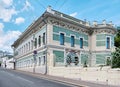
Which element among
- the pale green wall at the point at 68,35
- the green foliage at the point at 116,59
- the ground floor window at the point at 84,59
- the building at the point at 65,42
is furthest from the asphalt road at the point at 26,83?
the ground floor window at the point at 84,59

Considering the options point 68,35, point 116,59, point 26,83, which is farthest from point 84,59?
point 26,83

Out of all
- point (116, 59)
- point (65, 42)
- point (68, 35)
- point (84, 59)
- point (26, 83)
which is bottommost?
point (26, 83)

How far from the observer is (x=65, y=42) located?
1372 inches

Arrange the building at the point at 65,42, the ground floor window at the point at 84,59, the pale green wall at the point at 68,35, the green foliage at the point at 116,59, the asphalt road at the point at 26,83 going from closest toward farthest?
the asphalt road at the point at 26,83 < the green foliage at the point at 116,59 < the building at the point at 65,42 < the pale green wall at the point at 68,35 < the ground floor window at the point at 84,59

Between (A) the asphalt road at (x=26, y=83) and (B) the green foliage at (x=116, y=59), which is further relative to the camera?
(B) the green foliage at (x=116, y=59)

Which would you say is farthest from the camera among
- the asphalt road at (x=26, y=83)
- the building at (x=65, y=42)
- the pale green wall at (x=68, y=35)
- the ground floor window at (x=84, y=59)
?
the ground floor window at (x=84, y=59)

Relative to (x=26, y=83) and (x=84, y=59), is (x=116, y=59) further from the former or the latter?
(x=84, y=59)

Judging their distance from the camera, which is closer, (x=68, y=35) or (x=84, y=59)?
(x=68, y=35)

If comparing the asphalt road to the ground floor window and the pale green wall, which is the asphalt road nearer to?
the pale green wall

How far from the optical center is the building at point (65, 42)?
32312 mm

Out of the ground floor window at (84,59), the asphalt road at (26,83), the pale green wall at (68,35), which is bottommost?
the asphalt road at (26,83)

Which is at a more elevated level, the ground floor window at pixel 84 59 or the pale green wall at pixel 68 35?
the pale green wall at pixel 68 35

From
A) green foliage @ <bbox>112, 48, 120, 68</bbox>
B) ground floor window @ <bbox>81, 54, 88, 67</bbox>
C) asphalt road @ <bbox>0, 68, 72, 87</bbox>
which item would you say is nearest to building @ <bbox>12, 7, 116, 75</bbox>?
ground floor window @ <bbox>81, 54, 88, 67</bbox>

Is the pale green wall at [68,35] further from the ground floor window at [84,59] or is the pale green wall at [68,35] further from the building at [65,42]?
the ground floor window at [84,59]
